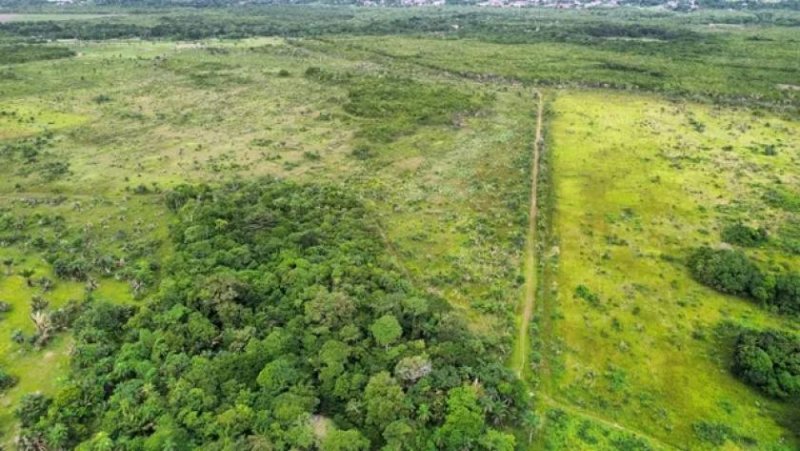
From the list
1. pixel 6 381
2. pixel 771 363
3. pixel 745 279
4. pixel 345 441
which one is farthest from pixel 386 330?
pixel 745 279

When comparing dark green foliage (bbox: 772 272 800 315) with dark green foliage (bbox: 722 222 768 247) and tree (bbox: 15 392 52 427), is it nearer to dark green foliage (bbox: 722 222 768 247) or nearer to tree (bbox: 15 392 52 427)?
dark green foliage (bbox: 722 222 768 247)

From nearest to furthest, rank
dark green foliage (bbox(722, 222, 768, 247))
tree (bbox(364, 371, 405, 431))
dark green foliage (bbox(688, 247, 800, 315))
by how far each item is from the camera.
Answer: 1. tree (bbox(364, 371, 405, 431))
2. dark green foliage (bbox(688, 247, 800, 315))
3. dark green foliage (bbox(722, 222, 768, 247))

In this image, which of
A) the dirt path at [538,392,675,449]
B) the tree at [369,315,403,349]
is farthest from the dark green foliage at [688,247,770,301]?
the tree at [369,315,403,349]

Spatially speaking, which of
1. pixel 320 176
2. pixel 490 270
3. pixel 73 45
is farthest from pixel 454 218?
pixel 73 45

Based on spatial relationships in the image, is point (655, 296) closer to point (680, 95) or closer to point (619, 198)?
point (619, 198)

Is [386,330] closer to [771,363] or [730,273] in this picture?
[771,363]

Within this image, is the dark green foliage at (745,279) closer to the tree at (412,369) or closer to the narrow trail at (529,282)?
the narrow trail at (529,282)

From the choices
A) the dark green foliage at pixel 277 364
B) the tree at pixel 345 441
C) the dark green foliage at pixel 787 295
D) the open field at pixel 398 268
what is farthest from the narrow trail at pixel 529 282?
the dark green foliage at pixel 787 295
